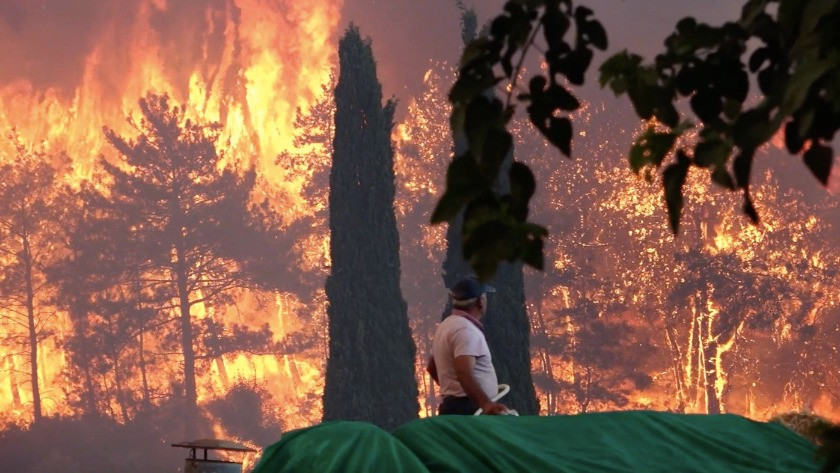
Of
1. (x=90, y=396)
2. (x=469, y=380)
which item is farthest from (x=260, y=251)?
(x=469, y=380)

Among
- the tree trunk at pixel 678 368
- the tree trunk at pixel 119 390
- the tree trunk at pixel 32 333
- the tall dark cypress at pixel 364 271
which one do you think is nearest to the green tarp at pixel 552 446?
the tall dark cypress at pixel 364 271

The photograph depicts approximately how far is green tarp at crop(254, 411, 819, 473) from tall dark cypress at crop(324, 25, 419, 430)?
546 inches

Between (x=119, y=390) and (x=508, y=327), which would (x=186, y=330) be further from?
(x=508, y=327)

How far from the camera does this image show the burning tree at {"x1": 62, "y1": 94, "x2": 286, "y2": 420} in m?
35.4

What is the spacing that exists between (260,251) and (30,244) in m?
6.38

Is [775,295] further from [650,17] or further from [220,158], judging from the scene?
[220,158]

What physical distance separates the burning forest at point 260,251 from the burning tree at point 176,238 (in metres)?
0.08

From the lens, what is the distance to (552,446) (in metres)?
5.89

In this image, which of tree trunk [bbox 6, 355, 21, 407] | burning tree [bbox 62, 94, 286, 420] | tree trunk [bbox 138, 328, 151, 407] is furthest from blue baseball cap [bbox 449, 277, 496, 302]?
tree trunk [bbox 6, 355, 21, 407]

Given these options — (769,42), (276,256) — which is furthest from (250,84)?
(769,42)

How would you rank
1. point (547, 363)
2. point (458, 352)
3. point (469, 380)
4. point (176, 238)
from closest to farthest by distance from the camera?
point (469, 380)
point (458, 352)
point (547, 363)
point (176, 238)

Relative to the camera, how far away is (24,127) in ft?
124

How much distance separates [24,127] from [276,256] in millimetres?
8331

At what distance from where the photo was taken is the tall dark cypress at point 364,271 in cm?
2047
